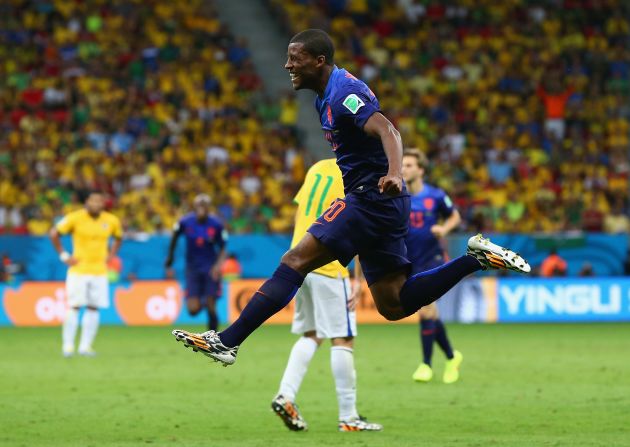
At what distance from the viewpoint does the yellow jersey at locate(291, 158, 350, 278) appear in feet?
31.2

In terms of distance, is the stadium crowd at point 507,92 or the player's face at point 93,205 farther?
the stadium crowd at point 507,92

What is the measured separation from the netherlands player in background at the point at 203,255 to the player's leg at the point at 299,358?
9210mm

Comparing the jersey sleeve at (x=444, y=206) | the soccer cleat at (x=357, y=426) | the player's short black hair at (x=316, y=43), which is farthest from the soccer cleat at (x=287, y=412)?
the jersey sleeve at (x=444, y=206)

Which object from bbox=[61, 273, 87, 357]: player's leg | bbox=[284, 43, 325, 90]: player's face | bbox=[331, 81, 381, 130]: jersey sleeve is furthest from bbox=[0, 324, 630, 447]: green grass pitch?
bbox=[284, 43, 325, 90]: player's face

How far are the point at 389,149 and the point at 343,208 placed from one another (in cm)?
61

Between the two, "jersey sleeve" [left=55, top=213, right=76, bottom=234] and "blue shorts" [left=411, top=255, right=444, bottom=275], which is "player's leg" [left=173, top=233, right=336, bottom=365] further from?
"jersey sleeve" [left=55, top=213, right=76, bottom=234]

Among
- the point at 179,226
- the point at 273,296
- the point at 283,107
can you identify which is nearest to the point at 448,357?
the point at 273,296

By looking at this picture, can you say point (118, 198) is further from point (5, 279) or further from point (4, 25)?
point (4, 25)

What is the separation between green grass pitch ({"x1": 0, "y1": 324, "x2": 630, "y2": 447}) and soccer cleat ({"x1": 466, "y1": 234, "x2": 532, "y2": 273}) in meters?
1.35

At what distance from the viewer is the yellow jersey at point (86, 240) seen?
1731 centimetres

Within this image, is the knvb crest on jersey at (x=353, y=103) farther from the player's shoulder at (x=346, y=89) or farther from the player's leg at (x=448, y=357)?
the player's leg at (x=448, y=357)

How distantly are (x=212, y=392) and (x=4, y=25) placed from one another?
21157 millimetres

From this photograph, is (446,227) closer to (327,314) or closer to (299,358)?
(327,314)

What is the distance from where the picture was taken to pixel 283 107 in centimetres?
3188
